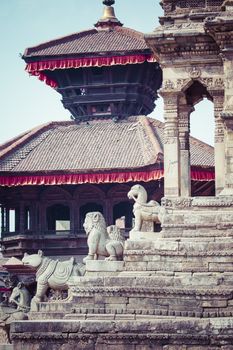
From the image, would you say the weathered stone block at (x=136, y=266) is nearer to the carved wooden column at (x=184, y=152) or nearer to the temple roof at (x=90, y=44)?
the carved wooden column at (x=184, y=152)

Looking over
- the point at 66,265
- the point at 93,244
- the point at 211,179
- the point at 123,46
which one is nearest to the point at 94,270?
the point at 93,244

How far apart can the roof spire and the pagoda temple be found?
75 mm

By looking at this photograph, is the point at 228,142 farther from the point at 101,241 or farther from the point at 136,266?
the point at 101,241

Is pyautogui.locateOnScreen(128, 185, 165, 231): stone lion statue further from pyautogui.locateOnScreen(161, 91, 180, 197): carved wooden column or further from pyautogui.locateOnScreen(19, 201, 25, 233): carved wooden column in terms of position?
pyautogui.locateOnScreen(19, 201, 25, 233): carved wooden column

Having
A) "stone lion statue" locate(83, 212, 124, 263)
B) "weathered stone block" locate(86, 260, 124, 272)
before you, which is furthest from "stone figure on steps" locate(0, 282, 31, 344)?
"weathered stone block" locate(86, 260, 124, 272)

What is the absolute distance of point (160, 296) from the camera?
3406cm

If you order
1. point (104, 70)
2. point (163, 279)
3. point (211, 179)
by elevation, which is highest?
point (104, 70)

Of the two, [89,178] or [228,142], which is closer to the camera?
[228,142]

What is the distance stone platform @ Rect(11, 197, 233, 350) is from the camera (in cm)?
3284

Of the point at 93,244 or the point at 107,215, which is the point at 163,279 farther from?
the point at 107,215

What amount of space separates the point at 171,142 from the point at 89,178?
1209 cm

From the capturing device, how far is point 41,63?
174 ft

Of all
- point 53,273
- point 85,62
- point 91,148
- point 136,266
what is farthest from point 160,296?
point 85,62

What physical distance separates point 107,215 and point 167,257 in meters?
15.1
